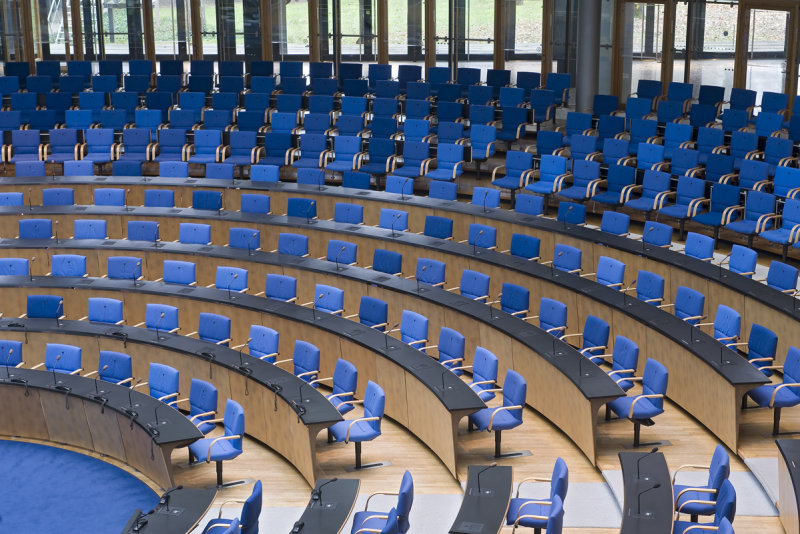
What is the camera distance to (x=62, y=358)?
989 centimetres

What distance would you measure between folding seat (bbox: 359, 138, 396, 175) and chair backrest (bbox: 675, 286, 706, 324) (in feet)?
17.6

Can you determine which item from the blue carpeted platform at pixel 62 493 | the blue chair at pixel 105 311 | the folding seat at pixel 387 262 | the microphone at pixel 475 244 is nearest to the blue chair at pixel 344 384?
the blue carpeted platform at pixel 62 493

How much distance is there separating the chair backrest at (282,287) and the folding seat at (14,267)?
2.90 m

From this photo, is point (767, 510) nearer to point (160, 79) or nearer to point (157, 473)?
point (157, 473)

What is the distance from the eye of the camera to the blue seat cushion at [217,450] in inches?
325

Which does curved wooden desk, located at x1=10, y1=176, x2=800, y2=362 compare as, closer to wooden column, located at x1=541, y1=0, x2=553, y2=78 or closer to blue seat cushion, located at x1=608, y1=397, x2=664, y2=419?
blue seat cushion, located at x1=608, y1=397, x2=664, y2=419

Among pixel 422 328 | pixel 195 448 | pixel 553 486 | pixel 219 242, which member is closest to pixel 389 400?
pixel 422 328

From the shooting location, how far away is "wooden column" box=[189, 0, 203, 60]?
19.3 m

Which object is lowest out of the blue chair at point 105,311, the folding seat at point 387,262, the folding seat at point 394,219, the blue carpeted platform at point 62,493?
the blue carpeted platform at point 62,493

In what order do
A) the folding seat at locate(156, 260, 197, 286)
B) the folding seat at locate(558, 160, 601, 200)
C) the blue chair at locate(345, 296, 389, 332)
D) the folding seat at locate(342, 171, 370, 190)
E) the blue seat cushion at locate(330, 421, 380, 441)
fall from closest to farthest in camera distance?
the blue seat cushion at locate(330, 421, 380, 441)
the blue chair at locate(345, 296, 389, 332)
the folding seat at locate(156, 260, 197, 286)
the folding seat at locate(558, 160, 601, 200)
the folding seat at locate(342, 171, 370, 190)

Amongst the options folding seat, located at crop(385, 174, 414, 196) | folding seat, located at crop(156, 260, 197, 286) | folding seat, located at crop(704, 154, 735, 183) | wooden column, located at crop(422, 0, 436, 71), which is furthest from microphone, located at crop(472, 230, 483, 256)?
wooden column, located at crop(422, 0, 436, 71)

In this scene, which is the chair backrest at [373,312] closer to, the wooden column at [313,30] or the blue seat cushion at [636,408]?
the blue seat cushion at [636,408]

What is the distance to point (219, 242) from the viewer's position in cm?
1288

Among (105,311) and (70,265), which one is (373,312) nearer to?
(105,311)
